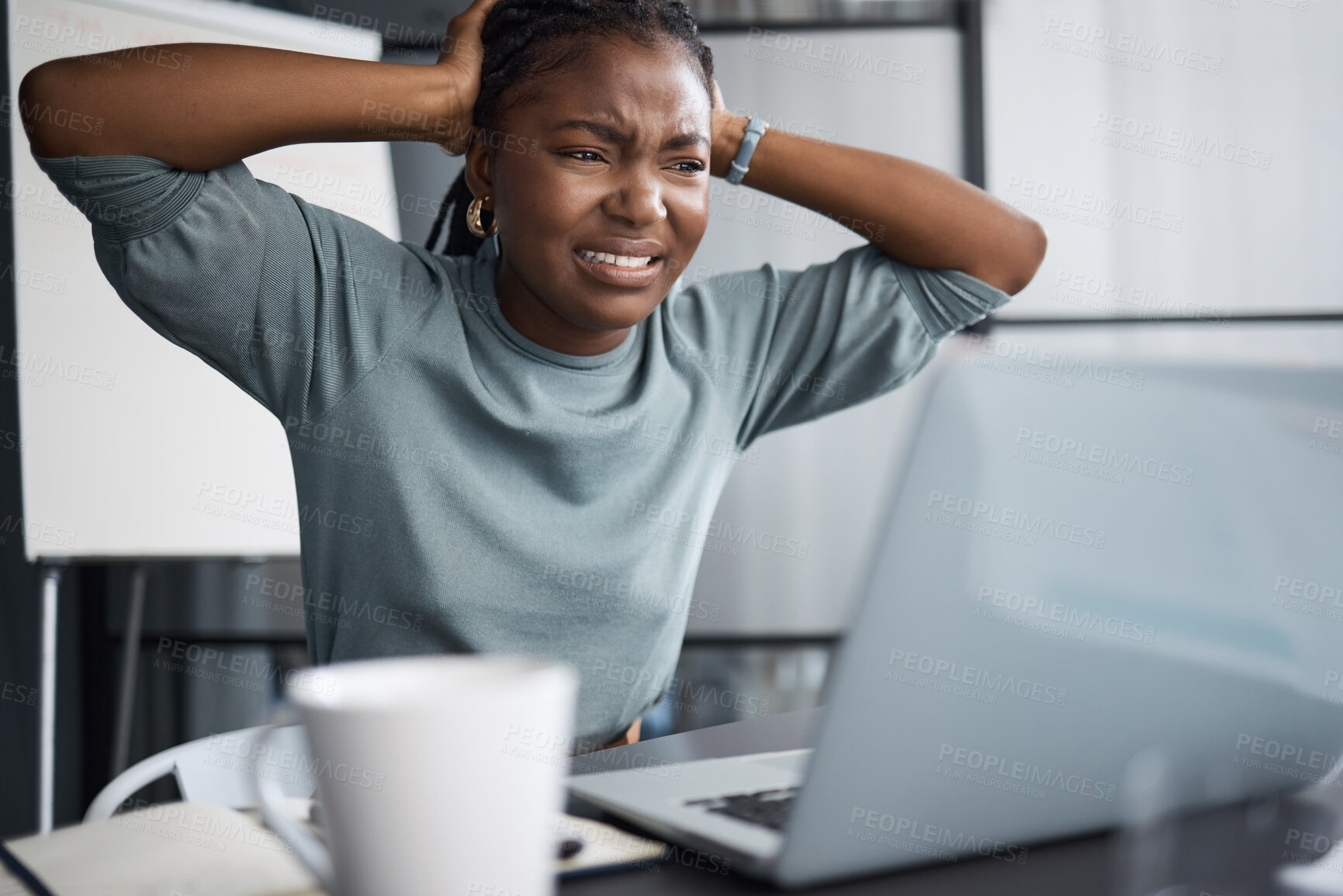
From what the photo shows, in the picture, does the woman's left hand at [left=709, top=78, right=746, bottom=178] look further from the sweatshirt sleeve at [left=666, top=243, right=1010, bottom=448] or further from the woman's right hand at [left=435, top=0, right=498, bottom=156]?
the woman's right hand at [left=435, top=0, right=498, bottom=156]

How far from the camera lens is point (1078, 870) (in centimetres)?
48

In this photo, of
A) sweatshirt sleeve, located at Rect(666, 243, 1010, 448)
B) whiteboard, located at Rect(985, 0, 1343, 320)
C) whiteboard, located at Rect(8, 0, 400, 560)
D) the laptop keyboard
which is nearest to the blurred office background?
whiteboard, located at Rect(985, 0, 1343, 320)

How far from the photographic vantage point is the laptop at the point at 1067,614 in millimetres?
383

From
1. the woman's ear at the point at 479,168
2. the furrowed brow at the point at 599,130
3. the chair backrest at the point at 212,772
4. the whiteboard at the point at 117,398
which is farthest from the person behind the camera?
the whiteboard at the point at 117,398

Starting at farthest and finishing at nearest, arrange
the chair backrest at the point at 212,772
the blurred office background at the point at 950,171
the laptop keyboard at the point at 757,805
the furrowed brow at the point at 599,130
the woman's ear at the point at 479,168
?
the blurred office background at the point at 950,171 < the woman's ear at the point at 479,168 < the furrowed brow at the point at 599,130 < the chair backrest at the point at 212,772 < the laptop keyboard at the point at 757,805

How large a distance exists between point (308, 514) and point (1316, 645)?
890 millimetres

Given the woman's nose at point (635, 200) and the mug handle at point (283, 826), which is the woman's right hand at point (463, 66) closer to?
the woman's nose at point (635, 200)

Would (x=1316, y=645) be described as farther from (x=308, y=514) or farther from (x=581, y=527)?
(x=308, y=514)

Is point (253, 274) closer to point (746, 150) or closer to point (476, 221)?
point (476, 221)

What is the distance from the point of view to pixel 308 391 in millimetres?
1027

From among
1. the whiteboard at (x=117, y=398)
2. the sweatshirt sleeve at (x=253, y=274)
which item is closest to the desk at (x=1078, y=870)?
the sweatshirt sleeve at (x=253, y=274)

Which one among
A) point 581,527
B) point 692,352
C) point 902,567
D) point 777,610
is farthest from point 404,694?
point 777,610

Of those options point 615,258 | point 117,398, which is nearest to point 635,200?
point 615,258

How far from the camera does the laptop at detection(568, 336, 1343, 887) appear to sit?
383 mm
